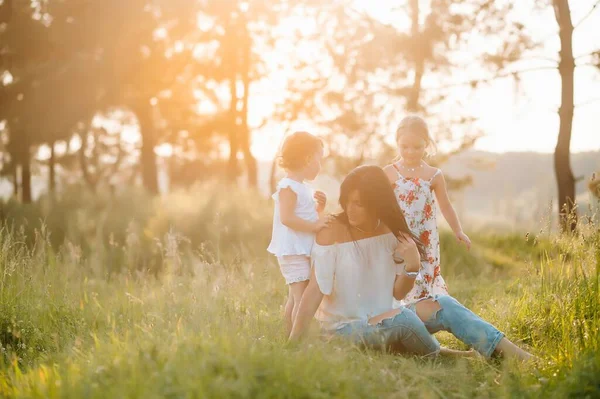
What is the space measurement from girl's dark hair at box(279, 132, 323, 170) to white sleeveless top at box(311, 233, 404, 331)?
33.5 inches

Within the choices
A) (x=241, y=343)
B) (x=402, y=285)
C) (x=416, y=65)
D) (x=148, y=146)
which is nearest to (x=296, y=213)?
(x=402, y=285)

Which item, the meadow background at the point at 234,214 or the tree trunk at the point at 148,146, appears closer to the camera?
the meadow background at the point at 234,214

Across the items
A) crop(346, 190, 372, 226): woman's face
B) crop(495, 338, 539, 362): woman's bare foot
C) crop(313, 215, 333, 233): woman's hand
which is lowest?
crop(495, 338, 539, 362): woman's bare foot

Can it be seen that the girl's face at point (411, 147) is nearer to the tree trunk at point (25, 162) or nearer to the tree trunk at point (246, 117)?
the tree trunk at point (246, 117)

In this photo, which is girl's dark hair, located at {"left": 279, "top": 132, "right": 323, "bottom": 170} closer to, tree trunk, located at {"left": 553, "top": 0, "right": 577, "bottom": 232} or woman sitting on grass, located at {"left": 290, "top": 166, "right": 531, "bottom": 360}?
woman sitting on grass, located at {"left": 290, "top": 166, "right": 531, "bottom": 360}

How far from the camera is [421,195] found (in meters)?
5.36

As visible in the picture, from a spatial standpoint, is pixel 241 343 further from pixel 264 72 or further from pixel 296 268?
pixel 264 72

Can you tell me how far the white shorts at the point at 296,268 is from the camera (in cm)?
484

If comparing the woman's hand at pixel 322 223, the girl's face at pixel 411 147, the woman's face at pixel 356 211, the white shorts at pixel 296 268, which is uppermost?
the girl's face at pixel 411 147

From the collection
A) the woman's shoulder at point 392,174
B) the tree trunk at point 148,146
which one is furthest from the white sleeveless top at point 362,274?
the tree trunk at point 148,146

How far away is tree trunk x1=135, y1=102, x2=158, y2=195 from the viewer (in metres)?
19.6

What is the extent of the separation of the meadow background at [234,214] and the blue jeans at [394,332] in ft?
0.36

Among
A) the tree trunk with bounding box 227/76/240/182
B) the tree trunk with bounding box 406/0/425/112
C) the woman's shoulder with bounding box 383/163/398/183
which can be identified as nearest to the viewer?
the woman's shoulder with bounding box 383/163/398/183

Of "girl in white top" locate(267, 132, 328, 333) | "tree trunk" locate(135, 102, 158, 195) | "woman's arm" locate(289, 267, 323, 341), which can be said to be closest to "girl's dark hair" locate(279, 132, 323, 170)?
"girl in white top" locate(267, 132, 328, 333)
